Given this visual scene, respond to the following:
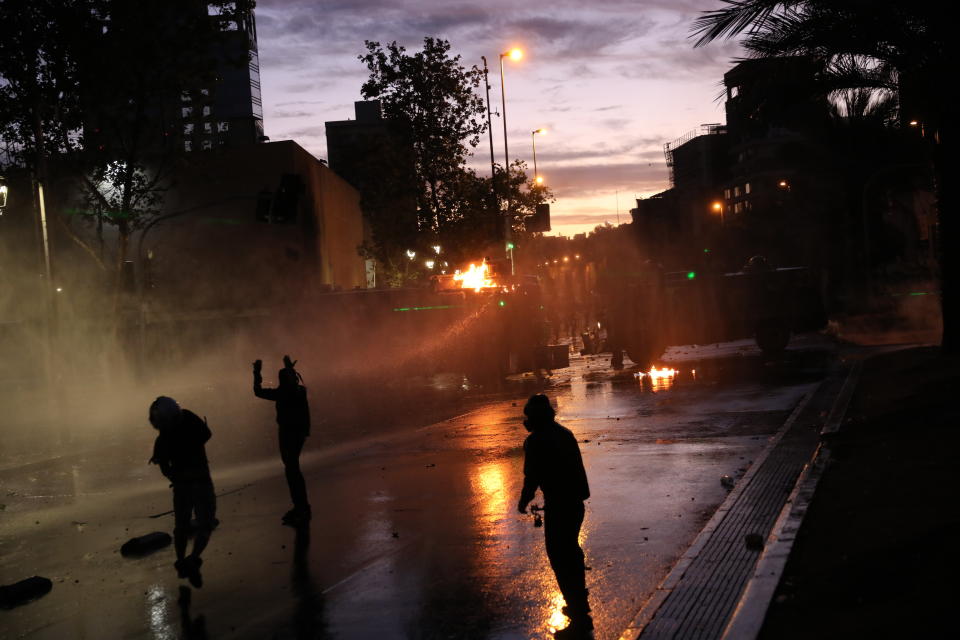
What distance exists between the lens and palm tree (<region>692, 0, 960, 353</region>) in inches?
661

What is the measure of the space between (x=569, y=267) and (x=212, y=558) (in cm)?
13067

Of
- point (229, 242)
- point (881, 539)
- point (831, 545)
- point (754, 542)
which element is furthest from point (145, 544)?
point (229, 242)

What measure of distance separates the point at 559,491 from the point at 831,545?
7.96 ft

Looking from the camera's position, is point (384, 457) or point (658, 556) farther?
point (384, 457)

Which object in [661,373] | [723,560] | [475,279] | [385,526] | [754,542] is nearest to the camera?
[723,560]

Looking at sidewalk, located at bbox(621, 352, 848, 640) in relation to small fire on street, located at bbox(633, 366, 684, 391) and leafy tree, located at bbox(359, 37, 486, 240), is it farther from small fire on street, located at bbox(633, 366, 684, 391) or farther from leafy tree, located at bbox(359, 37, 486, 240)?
leafy tree, located at bbox(359, 37, 486, 240)

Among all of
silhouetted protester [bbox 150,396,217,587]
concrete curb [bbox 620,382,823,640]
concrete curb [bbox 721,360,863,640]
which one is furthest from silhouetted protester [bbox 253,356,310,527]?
concrete curb [bbox 721,360,863,640]

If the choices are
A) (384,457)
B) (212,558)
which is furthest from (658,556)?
(384,457)

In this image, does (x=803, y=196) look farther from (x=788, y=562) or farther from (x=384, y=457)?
(x=788, y=562)

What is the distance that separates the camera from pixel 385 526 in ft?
34.0

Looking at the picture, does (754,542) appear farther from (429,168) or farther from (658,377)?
(429,168)

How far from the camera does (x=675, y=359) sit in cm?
3139

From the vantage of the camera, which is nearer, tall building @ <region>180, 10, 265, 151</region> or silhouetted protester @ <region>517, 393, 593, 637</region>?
silhouetted protester @ <region>517, 393, 593, 637</region>

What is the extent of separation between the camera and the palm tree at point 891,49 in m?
16.8
